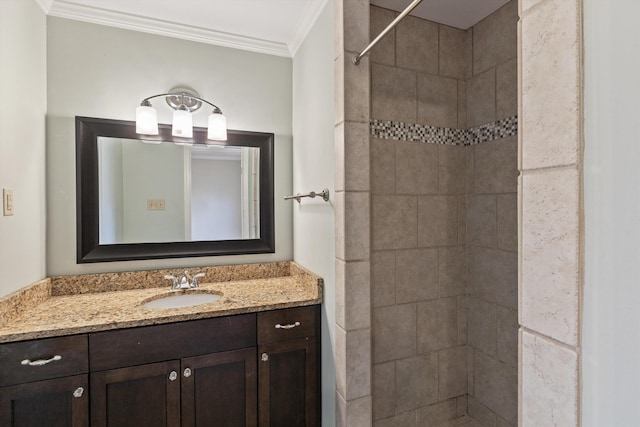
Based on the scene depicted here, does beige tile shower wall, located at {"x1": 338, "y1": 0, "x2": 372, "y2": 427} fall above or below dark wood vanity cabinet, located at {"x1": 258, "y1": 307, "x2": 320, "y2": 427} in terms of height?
above

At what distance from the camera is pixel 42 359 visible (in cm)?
133

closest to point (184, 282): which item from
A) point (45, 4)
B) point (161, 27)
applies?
point (161, 27)

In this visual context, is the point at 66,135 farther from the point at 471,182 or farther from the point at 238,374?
the point at 471,182

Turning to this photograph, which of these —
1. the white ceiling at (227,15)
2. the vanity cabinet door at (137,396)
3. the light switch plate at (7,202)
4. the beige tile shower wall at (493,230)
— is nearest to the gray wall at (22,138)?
the light switch plate at (7,202)

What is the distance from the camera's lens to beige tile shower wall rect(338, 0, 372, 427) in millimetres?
1477

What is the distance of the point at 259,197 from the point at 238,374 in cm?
113

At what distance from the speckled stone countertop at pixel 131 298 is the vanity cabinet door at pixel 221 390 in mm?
233

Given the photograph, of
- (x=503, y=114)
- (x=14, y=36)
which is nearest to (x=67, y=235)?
(x=14, y=36)

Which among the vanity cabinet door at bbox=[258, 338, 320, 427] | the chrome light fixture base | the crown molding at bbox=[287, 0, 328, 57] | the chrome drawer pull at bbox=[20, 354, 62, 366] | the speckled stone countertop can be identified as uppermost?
the crown molding at bbox=[287, 0, 328, 57]

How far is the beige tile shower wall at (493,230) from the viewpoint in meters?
1.84

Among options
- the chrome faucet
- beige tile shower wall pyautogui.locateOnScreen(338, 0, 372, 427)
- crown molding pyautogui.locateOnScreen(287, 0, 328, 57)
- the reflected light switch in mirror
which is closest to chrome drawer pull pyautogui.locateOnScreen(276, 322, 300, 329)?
beige tile shower wall pyautogui.locateOnScreen(338, 0, 372, 427)

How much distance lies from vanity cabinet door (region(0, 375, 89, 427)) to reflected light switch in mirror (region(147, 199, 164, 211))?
984 mm

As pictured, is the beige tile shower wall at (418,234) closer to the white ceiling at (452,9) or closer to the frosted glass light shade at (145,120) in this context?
the white ceiling at (452,9)

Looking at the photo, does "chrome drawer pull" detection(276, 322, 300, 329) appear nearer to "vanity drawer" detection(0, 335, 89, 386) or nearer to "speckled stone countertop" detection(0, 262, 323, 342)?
"speckled stone countertop" detection(0, 262, 323, 342)
